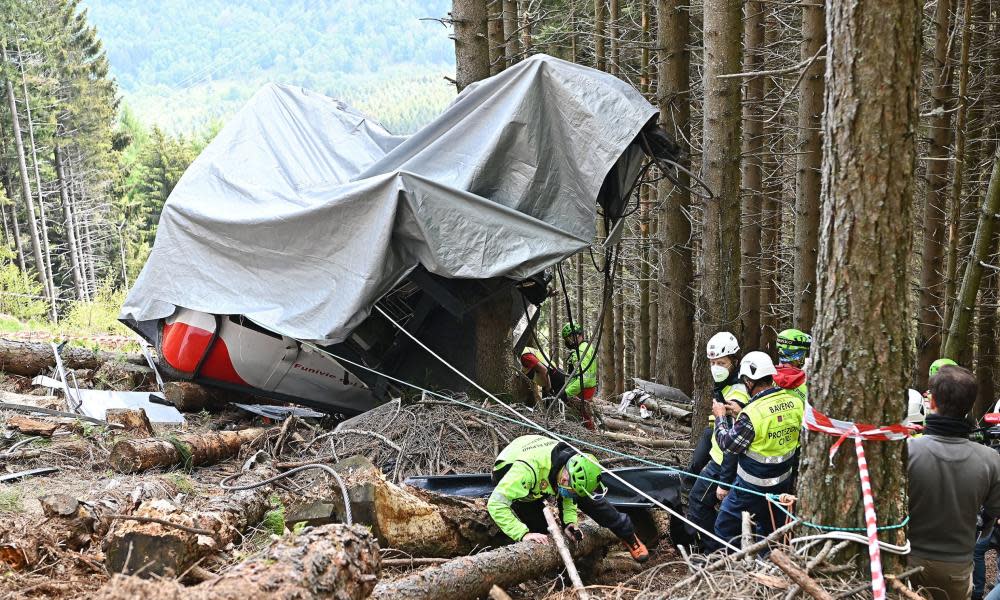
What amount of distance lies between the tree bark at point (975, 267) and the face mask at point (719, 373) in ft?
8.86

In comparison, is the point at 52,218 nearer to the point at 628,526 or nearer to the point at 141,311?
the point at 141,311

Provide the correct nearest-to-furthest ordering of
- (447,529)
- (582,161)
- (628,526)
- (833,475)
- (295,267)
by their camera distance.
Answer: (833,475), (447,529), (628,526), (582,161), (295,267)

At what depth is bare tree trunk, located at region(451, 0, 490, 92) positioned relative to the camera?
8.75m

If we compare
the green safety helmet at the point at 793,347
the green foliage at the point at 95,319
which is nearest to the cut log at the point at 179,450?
the green safety helmet at the point at 793,347

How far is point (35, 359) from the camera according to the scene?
973 cm

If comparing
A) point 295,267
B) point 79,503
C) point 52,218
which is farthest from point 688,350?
point 52,218

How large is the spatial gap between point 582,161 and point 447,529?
3351 mm

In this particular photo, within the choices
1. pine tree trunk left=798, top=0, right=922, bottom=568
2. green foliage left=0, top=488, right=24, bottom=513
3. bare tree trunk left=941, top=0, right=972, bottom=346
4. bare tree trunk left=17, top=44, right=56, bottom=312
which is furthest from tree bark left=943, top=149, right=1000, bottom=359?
bare tree trunk left=17, top=44, right=56, bottom=312

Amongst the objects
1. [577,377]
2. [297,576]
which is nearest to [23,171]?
[577,377]

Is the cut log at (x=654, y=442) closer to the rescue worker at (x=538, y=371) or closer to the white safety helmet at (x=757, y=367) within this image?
the rescue worker at (x=538, y=371)

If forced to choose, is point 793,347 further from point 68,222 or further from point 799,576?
point 68,222

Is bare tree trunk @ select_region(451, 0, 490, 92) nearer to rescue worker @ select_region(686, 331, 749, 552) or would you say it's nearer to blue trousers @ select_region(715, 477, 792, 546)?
rescue worker @ select_region(686, 331, 749, 552)

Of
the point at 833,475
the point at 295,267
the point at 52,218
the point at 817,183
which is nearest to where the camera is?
the point at 833,475

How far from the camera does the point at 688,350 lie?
Answer: 1056 centimetres
